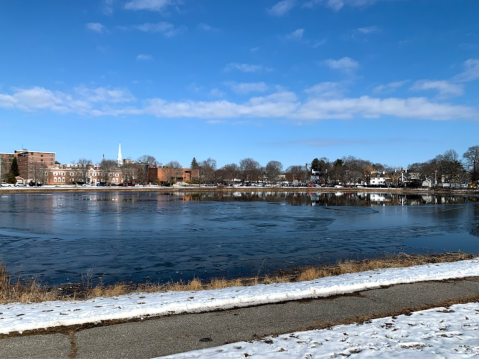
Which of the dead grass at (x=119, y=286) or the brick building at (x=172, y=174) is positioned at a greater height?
the brick building at (x=172, y=174)

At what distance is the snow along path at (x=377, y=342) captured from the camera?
5.77 m

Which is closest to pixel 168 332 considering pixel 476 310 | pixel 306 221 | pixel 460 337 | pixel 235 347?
pixel 235 347

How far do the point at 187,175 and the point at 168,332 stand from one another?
176915mm

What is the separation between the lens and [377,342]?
6223mm

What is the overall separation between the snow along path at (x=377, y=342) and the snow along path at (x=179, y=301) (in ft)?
6.88

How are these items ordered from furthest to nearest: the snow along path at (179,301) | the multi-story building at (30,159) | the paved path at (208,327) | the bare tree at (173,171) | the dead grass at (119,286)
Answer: the multi-story building at (30,159), the bare tree at (173,171), the dead grass at (119,286), the snow along path at (179,301), the paved path at (208,327)

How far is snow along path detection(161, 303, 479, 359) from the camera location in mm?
5770

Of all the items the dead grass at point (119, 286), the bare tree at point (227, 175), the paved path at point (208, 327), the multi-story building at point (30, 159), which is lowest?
the dead grass at point (119, 286)

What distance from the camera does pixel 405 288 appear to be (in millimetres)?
9836

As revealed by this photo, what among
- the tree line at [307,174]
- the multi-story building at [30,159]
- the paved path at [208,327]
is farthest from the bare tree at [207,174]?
the paved path at [208,327]

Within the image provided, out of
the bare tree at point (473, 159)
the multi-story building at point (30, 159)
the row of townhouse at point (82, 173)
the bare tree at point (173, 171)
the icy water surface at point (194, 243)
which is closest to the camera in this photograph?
→ the icy water surface at point (194, 243)

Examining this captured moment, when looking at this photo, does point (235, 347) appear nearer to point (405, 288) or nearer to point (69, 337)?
point (69, 337)

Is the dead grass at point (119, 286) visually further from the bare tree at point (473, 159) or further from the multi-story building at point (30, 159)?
the multi-story building at point (30, 159)

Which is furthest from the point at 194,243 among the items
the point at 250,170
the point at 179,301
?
the point at 250,170
